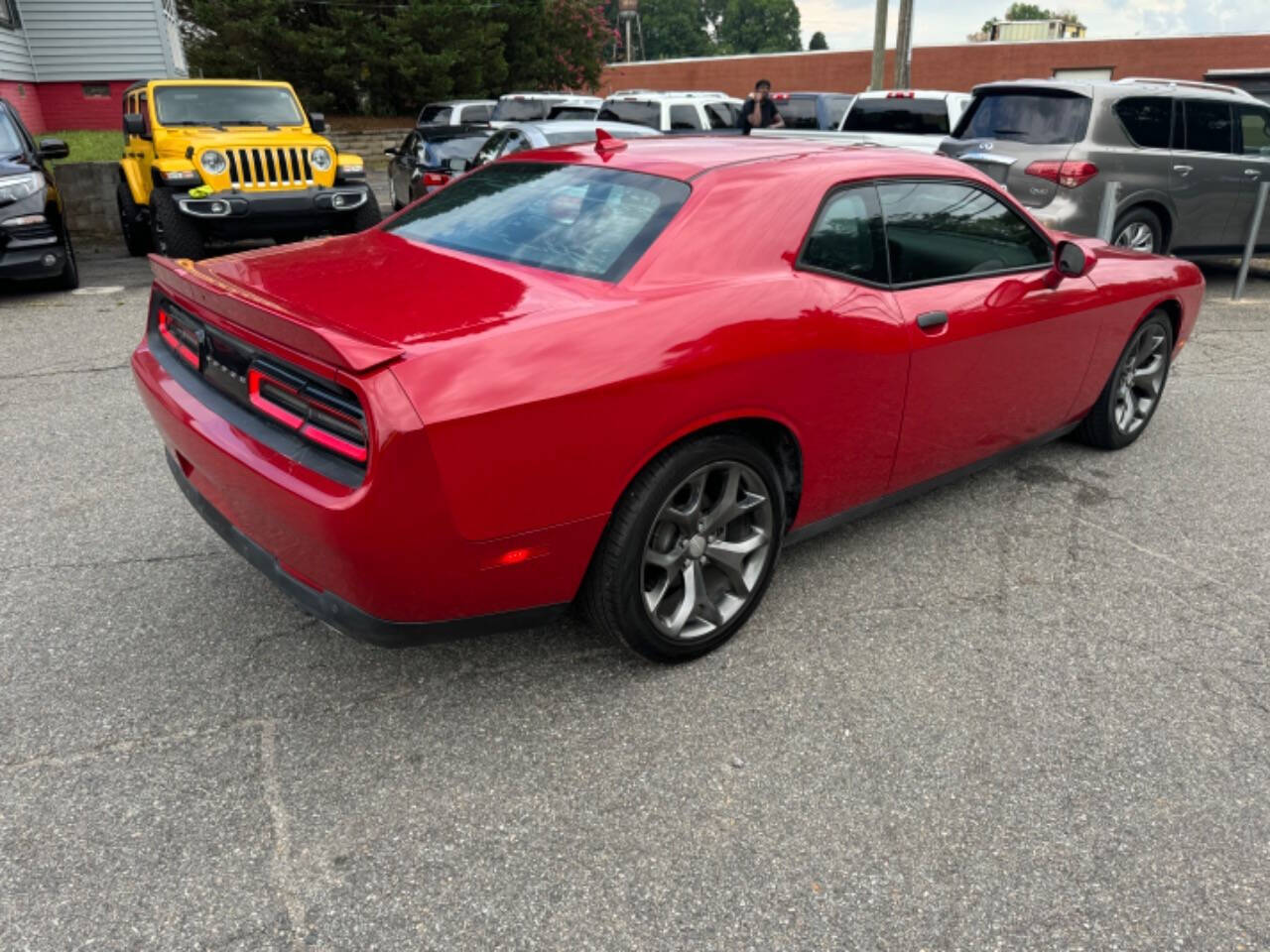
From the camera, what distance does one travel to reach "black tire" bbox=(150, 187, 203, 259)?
29.5 feet

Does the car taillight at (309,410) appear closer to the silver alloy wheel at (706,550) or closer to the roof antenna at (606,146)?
the silver alloy wheel at (706,550)

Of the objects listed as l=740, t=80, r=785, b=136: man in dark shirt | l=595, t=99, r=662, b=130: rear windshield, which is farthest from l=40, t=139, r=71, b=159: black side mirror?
l=740, t=80, r=785, b=136: man in dark shirt

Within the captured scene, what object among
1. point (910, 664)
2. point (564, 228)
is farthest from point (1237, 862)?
point (564, 228)

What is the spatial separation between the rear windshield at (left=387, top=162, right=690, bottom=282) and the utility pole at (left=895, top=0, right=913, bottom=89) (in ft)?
61.8

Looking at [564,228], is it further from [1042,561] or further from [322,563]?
[1042,561]

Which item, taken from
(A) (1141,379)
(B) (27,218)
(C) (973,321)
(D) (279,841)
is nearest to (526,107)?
(B) (27,218)

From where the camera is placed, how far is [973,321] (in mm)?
3541

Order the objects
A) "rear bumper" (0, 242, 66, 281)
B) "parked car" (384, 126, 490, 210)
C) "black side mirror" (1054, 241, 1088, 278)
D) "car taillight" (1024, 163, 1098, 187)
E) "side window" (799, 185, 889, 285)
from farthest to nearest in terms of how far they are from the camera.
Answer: "parked car" (384, 126, 490, 210), "rear bumper" (0, 242, 66, 281), "car taillight" (1024, 163, 1098, 187), "black side mirror" (1054, 241, 1088, 278), "side window" (799, 185, 889, 285)

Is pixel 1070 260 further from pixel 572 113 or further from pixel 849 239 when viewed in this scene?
pixel 572 113

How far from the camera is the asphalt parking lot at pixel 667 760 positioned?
84.1 inches

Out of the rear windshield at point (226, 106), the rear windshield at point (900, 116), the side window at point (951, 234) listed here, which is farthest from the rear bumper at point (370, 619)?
the rear windshield at point (900, 116)

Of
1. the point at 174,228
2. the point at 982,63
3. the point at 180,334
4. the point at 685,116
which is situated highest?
the point at 982,63

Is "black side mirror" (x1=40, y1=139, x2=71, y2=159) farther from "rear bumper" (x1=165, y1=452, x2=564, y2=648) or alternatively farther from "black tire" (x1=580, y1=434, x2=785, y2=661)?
"black tire" (x1=580, y1=434, x2=785, y2=661)

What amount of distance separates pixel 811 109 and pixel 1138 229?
7.74m
